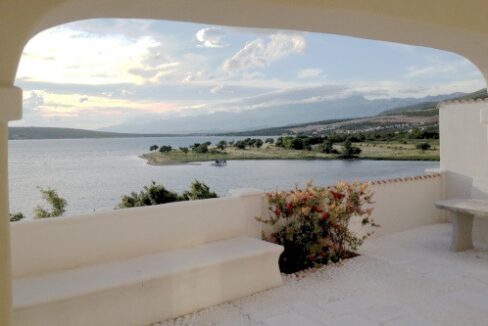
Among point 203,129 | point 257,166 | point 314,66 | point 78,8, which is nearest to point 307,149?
point 257,166

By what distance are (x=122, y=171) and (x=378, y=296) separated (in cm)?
1478

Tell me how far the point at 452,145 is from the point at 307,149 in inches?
254

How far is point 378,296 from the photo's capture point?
15.3 feet

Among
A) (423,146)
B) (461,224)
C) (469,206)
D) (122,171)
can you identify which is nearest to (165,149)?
(122,171)

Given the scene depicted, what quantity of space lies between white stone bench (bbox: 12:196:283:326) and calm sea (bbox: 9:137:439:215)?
372cm

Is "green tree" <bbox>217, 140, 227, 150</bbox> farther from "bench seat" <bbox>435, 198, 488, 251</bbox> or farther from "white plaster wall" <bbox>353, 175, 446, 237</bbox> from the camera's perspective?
"bench seat" <bbox>435, 198, 488, 251</bbox>

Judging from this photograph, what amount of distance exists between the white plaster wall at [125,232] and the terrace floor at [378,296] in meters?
0.91

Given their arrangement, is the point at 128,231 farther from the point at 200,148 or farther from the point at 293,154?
the point at 200,148

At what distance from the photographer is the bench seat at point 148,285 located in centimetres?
359

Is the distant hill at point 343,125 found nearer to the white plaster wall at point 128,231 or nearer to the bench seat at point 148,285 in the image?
the white plaster wall at point 128,231

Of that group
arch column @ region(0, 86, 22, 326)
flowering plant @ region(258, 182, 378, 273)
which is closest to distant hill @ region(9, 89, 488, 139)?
flowering plant @ region(258, 182, 378, 273)

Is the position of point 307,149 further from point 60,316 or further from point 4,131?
point 4,131

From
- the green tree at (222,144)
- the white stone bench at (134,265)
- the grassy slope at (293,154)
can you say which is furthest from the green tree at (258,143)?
the white stone bench at (134,265)

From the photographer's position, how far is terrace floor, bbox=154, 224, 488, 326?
415 centimetres
